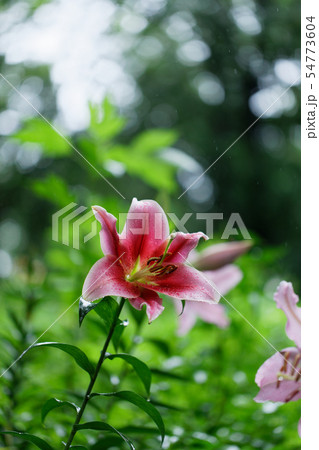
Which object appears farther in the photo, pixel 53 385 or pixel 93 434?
pixel 53 385

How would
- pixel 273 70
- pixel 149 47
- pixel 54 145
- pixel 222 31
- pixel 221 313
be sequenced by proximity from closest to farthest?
pixel 221 313 < pixel 54 145 < pixel 273 70 < pixel 222 31 < pixel 149 47

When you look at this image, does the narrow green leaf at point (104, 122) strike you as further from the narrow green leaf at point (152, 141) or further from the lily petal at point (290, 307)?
the lily petal at point (290, 307)

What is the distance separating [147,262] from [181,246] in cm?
2

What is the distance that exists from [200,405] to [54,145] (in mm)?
412

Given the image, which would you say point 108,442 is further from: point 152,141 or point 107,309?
point 152,141

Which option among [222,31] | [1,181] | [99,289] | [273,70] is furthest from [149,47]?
[99,289]

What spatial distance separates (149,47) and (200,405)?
9.58ft

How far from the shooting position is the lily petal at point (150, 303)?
0.29m

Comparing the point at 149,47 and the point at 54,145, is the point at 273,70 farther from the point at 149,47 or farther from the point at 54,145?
the point at 54,145

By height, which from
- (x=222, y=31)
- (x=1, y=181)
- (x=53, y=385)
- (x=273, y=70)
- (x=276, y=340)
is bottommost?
(x=1, y=181)

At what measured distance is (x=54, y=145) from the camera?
30.6 inches

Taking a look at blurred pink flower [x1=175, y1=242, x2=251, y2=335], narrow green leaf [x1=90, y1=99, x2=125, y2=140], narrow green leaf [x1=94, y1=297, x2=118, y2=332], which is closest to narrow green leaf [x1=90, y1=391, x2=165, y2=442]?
narrow green leaf [x1=94, y1=297, x2=118, y2=332]

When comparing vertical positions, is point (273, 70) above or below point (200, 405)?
above
